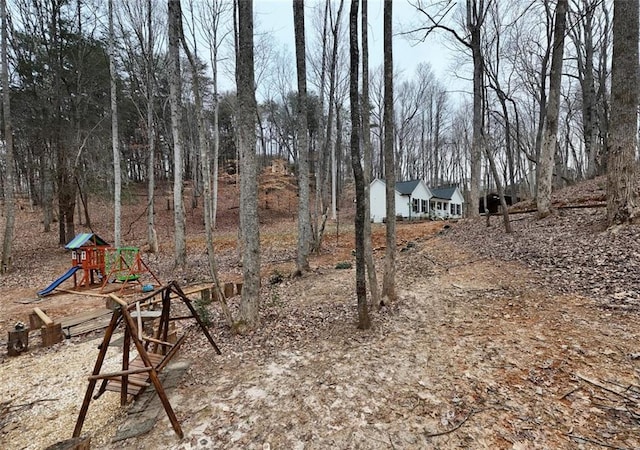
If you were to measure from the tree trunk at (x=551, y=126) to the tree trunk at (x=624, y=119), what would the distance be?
2.97 m

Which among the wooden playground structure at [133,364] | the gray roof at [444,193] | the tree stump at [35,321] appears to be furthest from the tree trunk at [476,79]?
the gray roof at [444,193]

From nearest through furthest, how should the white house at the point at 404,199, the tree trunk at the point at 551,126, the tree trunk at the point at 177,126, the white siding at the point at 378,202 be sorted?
the tree trunk at the point at 177,126 < the tree trunk at the point at 551,126 < the white siding at the point at 378,202 < the white house at the point at 404,199

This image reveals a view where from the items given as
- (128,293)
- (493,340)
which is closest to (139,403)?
(493,340)

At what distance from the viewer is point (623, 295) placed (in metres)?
4.14

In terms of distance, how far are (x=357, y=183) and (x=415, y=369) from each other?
2478 mm

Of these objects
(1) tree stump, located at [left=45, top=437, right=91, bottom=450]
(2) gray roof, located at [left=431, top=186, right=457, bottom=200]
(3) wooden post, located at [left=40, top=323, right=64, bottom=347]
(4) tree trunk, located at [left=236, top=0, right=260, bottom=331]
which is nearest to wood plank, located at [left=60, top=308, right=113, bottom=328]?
(3) wooden post, located at [left=40, top=323, right=64, bottom=347]

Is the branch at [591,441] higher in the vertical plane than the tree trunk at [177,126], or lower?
lower

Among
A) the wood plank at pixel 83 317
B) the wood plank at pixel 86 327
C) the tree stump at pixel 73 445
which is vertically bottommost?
the wood plank at pixel 86 327

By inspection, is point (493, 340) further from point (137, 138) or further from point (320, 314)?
point (137, 138)

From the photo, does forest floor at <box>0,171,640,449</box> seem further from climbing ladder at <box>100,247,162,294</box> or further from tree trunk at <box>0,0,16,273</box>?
tree trunk at <box>0,0,16,273</box>

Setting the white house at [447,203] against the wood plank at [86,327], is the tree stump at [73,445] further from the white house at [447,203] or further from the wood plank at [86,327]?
the white house at [447,203]

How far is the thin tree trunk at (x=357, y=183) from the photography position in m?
4.32

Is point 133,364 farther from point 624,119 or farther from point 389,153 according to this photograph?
point 624,119

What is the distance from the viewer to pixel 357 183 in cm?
430
